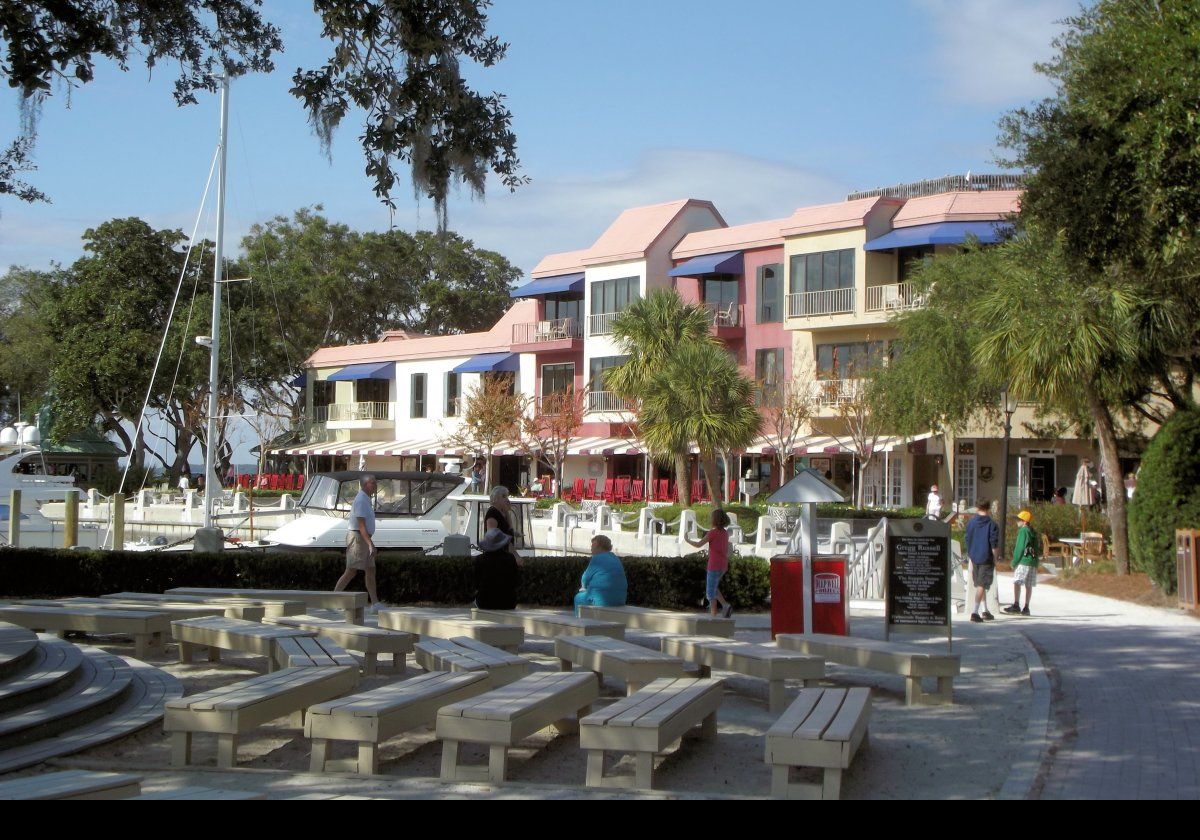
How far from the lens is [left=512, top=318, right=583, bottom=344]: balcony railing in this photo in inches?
2147

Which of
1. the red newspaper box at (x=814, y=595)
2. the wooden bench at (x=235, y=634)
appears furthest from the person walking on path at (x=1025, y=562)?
the wooden bench at (x=235, y=634)

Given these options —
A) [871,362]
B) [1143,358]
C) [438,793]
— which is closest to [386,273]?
[871,362]

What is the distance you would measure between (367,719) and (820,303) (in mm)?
38368

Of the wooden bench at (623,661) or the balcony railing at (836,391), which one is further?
the balcony railing at (836,391)

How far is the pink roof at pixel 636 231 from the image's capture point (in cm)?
5081

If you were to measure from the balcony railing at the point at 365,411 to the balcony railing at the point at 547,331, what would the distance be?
33.8 ft

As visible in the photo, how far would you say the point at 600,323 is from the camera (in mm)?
52594

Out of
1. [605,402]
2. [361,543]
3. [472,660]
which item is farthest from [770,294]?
[472,660]

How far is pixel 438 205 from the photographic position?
10.5 m

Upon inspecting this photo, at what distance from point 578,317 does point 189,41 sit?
42.9 meters

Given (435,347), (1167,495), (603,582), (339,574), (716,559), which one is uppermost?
(435,347)

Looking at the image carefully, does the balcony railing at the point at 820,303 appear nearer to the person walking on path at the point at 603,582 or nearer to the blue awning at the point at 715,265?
the blue awning at the point at 715,265

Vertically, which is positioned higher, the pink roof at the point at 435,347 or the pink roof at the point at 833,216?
the pink roof at the point at 833,216

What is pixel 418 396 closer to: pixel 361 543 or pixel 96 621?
pixel 361 543
